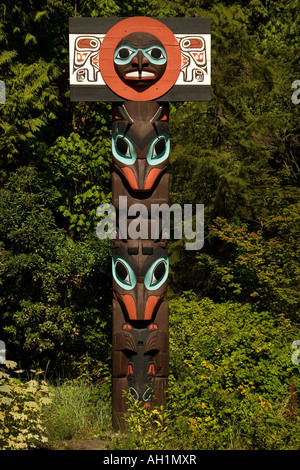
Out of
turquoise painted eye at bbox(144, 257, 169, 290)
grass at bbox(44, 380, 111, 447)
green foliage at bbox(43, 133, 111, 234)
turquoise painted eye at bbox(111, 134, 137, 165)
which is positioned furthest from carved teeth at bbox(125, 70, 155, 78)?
green foliage at bbox(43, 133, 111, 234)

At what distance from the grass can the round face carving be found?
396 centimetres

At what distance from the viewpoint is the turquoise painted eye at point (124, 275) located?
793 cm

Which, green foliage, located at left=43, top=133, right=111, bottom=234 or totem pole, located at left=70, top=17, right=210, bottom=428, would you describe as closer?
totem pole, located at left=70, top=17, right=210, bottom=428

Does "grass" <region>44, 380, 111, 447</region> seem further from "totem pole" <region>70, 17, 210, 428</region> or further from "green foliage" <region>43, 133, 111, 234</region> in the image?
"green foliage" <region>43, 133, 111, 234</region>

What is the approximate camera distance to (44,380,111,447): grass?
791cm

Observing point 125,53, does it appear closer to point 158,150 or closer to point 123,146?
point 123,146

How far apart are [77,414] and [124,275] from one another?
6.18 feet

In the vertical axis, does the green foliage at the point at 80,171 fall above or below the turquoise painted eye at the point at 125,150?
below

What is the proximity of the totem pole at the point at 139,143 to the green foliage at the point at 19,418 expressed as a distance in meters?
1.17

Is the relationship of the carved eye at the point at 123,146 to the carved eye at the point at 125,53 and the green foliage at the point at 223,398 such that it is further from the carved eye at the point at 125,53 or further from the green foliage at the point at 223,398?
the green foliage at the point at 223,398

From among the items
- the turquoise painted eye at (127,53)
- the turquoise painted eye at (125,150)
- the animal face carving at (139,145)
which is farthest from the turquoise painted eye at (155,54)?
the turquoise painted eye at (125,150)

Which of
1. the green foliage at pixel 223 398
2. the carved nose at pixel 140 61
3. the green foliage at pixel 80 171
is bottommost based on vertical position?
the green foliage at pixel 223 398

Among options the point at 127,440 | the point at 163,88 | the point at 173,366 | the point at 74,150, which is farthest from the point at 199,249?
the point at 127,440

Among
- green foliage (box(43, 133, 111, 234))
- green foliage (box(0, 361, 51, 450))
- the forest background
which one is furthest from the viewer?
green foliage (box(43, 133, 111, 234))
